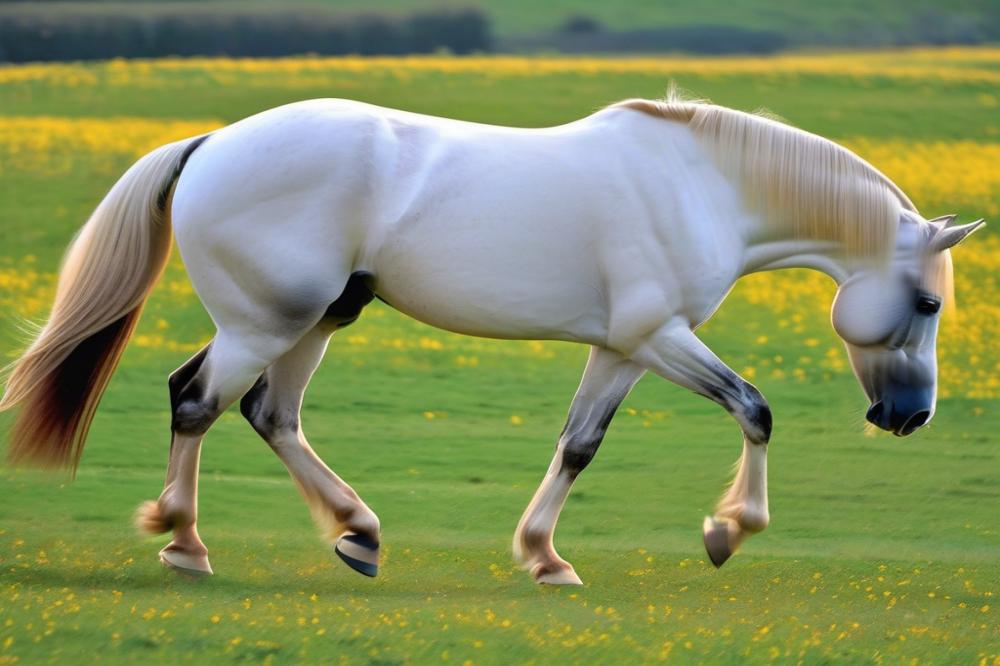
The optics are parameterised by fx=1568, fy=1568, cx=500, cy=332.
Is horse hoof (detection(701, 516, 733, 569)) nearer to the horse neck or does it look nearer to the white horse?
the white horse

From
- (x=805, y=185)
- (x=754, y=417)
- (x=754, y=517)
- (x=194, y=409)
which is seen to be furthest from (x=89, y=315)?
(x=805, y=185)

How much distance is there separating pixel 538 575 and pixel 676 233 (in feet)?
5.50

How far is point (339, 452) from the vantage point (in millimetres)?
11109

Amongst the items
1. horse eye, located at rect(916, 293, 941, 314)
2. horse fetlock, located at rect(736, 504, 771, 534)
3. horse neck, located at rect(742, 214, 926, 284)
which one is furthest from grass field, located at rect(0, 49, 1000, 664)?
horse neck, located at rect(742, 214, 926, 284)

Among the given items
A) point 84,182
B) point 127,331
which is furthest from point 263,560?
point 84,182

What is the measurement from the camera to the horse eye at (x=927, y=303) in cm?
714

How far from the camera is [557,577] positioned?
7125 mm

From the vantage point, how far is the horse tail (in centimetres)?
702

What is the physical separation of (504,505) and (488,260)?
307cm

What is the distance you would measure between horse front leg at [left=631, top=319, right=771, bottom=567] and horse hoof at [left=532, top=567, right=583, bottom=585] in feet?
2.09

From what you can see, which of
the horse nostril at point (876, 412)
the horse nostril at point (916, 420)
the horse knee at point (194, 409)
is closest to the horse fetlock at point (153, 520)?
the horse knee at point (194, 409)

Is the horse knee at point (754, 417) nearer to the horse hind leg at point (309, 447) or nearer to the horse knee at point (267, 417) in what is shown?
the horse hind leg at point (309, 447)

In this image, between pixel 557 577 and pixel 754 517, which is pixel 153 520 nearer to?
pixel 557 577

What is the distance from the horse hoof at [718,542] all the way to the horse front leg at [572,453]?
0.62 metres
